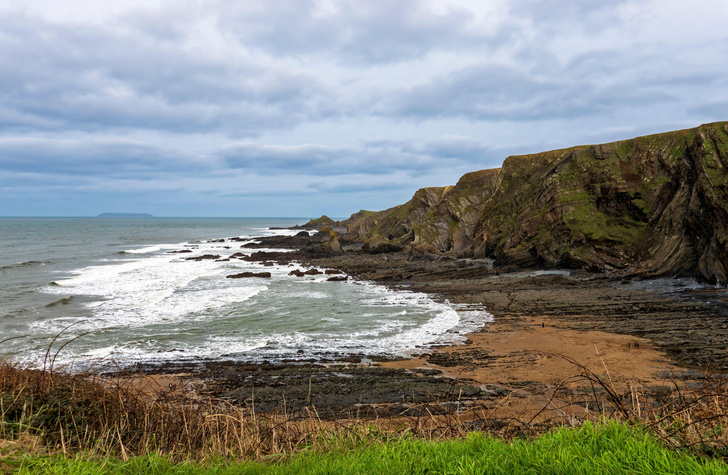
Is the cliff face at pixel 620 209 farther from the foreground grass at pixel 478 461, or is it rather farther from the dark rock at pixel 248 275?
the foreground grass at pixel 478 461

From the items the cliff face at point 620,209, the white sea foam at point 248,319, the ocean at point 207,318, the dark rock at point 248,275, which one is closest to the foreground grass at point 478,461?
the ocean at point 207,318

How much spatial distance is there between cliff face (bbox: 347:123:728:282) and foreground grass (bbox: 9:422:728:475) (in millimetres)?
26745

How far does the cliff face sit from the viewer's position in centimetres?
2556

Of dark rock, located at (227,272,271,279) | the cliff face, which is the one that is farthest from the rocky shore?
dark rock, located at (227,272,271,279)

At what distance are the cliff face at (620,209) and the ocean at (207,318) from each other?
14.7 metres

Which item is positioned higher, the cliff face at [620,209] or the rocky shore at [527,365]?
the cliff face at [620,209]

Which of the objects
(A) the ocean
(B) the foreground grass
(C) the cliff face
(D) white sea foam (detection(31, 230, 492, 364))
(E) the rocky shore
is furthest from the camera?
(C) the cliff face

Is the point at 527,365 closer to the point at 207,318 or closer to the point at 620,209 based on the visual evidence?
the point at 207,318

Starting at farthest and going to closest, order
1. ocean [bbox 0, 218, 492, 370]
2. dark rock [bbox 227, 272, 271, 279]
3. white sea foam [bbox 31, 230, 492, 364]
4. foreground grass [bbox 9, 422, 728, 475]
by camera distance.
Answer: dark rock [bbox 227, 272, 271, 279] → white sea foam [bbox 31, 230, 492, 364] → ocean [bbox 0, 218, 492, 370] → foreground grass [bbox 9, 422, 728, 475]

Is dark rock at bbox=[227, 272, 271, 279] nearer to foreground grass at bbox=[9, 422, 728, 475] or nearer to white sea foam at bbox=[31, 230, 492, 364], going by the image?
white sea foam at bbox=[31, 230, 492, 364]

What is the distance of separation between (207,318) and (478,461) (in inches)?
775

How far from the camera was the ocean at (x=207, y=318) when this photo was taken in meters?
15.4

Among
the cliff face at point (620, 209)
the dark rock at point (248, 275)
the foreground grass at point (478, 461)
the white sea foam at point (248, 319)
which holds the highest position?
the cliff face at point (620, 209)

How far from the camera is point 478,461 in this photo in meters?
3.62
